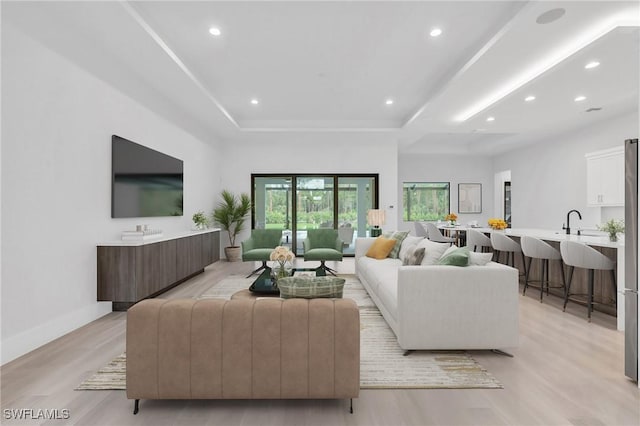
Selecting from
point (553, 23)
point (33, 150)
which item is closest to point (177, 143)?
point (33, 150)

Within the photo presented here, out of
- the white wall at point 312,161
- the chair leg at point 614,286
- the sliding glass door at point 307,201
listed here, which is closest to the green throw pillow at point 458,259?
the chair leg at point 614,286

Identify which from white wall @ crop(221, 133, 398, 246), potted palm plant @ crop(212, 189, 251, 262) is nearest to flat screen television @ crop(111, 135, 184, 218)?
potted palm plant @ crop(212, 189, 251, 262)

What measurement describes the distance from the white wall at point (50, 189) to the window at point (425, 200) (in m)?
7.79

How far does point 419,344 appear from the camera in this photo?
8.72 feet

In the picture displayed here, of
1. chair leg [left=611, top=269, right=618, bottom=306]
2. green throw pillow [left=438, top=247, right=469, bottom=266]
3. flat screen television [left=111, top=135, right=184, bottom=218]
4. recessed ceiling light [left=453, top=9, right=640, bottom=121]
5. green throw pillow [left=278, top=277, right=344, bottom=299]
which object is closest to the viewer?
green throw pillow [left=278, top=277, right=344, bottom=299]

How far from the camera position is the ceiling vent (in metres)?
2.85

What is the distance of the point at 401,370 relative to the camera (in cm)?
244

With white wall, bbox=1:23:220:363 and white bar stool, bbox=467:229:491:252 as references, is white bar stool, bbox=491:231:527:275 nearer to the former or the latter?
white bar stool, bbox=467:229:491:252

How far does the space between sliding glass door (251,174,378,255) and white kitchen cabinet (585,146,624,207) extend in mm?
4364

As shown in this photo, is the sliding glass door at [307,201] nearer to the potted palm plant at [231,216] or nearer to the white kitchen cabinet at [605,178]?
the potted palm plant at [231,216]

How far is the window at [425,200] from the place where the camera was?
10078 mm

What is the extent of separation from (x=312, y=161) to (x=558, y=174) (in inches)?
→ 224

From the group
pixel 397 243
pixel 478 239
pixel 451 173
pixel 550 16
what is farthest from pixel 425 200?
pixel 550 16

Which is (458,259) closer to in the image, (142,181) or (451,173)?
(142,181)
